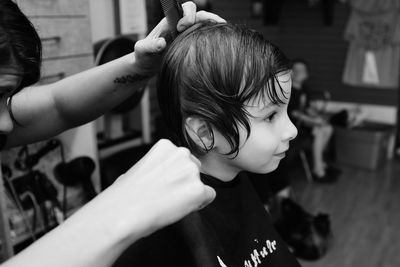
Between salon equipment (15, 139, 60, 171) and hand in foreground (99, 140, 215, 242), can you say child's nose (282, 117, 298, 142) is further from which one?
salon equipment (15, 139, 60, 171)

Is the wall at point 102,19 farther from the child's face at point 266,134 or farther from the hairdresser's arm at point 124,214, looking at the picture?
the hairdresser's arm at point 124,214

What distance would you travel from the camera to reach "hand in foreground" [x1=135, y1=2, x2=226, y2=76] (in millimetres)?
793

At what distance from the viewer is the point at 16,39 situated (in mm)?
637

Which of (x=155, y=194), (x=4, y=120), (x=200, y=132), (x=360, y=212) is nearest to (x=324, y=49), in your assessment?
(x=360, y=212)

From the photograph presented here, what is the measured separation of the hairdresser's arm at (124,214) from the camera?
42 cm

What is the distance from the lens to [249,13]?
14.3 ft

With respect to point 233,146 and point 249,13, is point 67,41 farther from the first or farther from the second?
point 249,13

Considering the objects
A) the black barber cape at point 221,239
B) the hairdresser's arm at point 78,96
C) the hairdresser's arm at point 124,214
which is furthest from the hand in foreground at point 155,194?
the hairdresser's arm at point 78,96

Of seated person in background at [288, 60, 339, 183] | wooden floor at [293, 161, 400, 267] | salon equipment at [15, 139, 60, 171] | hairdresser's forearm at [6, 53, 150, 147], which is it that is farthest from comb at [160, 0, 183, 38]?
seated person in background at [288, 60, 339, 183]

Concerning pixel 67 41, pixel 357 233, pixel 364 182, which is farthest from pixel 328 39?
pixel 67 41

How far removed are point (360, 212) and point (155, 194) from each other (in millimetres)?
3175

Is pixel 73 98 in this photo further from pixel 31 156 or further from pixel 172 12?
pixel 31 156

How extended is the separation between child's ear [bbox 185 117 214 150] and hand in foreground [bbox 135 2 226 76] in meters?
0.18

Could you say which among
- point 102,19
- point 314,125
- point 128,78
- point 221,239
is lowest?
point 314,125
